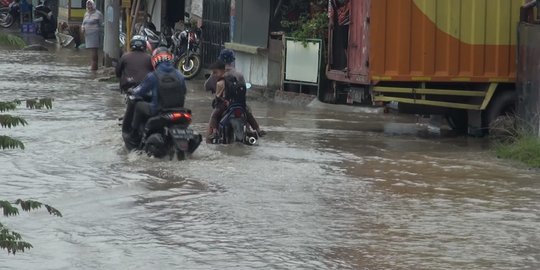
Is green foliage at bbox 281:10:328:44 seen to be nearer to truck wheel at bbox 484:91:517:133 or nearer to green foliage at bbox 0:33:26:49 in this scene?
truck wheel at bbox 484:91:517:133

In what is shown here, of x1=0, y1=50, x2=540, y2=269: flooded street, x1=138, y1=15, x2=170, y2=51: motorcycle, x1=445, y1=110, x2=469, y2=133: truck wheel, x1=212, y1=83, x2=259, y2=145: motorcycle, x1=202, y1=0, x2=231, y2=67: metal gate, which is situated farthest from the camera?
x1=138, y1=15, x2=170, y2=51: motorcycle

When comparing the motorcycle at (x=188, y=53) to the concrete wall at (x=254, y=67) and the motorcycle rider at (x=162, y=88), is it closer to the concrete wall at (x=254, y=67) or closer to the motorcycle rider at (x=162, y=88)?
the concrete wall at (x=254, y=67)

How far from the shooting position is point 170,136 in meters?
13.5

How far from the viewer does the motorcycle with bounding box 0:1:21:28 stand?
4275cm

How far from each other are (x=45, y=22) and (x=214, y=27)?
51.0ft

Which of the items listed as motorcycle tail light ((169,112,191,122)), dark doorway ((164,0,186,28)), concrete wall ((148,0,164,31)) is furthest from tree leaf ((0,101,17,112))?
dark doorway ((164,0,186,28))

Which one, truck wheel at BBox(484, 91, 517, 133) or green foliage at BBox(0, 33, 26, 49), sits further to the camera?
truck wheel at BBox(484, 91, 517, 133)

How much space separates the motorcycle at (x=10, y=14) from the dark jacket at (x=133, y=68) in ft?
92.5

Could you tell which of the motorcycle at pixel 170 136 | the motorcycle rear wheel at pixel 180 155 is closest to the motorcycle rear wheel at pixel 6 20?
the motorcycle at pixel 170 136

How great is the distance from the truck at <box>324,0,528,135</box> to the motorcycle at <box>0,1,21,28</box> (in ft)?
93.1

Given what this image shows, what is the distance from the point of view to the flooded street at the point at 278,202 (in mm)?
8938

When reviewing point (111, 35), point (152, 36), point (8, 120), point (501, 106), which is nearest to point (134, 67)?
point (501, 106)

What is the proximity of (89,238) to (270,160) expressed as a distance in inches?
183

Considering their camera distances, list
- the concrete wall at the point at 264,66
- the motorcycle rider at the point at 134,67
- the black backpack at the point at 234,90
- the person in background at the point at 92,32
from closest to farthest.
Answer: the black backpack at the point at 234,90 → the motorcycle rider at the point at 134,67 → the concrete wall at the point at 264,66 → the person in background at the point at 92,32
